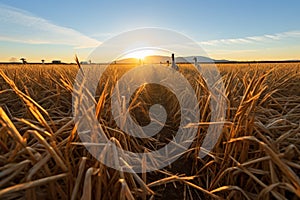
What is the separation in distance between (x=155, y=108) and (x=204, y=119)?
1155 millimetres

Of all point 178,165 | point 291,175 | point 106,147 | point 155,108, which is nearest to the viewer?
point 291,175

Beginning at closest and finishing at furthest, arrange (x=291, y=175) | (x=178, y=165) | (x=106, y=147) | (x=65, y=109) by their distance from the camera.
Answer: (x=291, y=175), (x=106, y=147), (x=178, y=165), (x=65, y=109)

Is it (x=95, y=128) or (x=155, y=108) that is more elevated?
(x=95, y=128)

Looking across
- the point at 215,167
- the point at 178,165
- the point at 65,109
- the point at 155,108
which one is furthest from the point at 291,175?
the point at 155,108

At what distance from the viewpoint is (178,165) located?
1.46 meters

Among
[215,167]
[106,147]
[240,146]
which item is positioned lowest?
[215,167]

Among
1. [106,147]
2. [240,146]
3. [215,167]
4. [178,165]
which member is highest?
[106,147]

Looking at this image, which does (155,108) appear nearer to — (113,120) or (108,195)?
(113,120)

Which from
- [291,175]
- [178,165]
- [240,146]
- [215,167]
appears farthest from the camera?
[178,165]

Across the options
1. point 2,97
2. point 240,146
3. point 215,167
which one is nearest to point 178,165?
point 215,167

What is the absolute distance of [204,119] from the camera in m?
1.67

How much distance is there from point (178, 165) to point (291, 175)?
0.84m

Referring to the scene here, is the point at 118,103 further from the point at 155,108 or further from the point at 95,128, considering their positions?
the point at 155,108

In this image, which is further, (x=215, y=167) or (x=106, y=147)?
(x=215, y=167)
